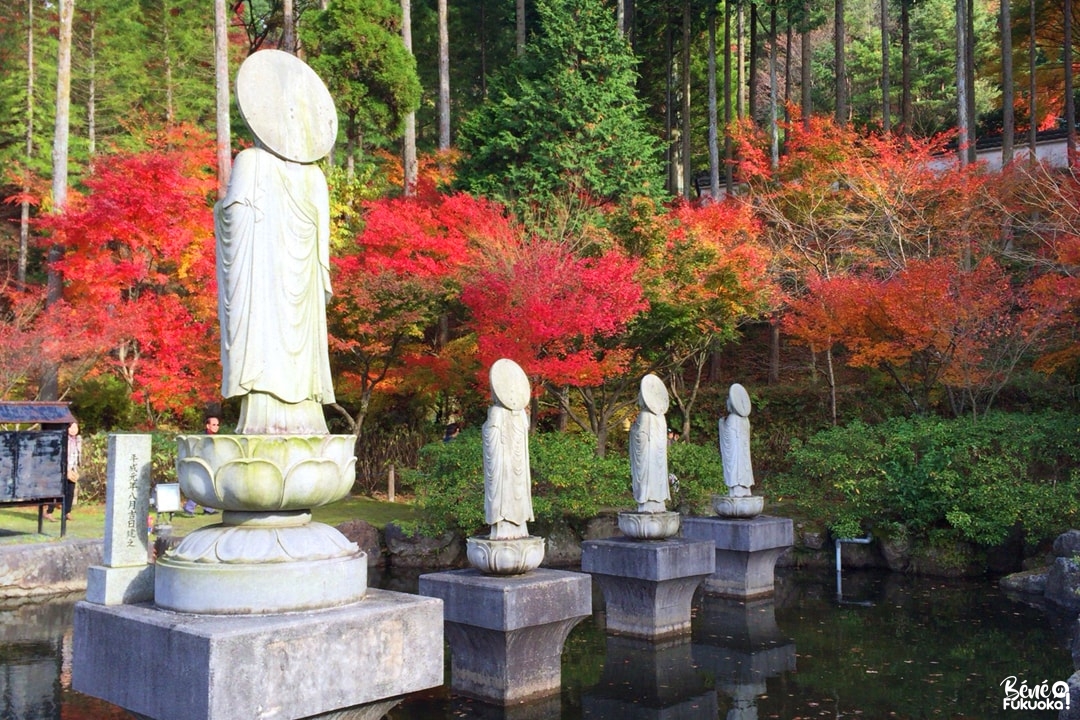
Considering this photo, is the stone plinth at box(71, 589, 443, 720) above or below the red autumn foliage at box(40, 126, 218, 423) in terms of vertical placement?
below

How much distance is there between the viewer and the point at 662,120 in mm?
33062

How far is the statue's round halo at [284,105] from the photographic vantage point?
5.36 metres

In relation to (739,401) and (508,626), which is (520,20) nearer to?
(739,401)

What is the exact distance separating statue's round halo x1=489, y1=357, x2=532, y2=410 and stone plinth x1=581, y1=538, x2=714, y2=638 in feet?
9.10

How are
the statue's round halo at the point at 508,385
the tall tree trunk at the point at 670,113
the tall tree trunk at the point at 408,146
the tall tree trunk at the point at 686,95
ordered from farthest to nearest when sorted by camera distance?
the tall tree trunk at the point at 670,113, the tall tree trunk at the point at 686,95, the tall tree trunk at the point at 408,146, the statue's round halo at the point at 508,385

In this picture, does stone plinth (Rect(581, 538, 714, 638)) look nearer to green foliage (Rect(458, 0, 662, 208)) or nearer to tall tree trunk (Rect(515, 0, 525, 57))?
green foliage (Rect(458, 0, 662, 208))

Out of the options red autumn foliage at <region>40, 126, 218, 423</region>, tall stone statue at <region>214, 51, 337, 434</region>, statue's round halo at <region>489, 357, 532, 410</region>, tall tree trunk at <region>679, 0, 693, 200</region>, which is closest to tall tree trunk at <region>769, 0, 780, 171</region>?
tall tree trunk at <region>679, 0, 693, 200</region>

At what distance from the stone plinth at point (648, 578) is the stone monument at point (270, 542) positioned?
498 centimetres

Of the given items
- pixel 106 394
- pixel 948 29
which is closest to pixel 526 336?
pixel 106 394

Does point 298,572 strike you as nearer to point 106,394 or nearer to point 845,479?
point 845,479

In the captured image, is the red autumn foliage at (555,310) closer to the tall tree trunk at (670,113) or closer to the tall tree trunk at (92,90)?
the tall tree trunk at (670,113)

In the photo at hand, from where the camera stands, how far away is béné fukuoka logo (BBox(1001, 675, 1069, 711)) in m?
7.58

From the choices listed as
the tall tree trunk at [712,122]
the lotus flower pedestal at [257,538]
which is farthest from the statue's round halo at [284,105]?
the tall tree trunk at [712,122]

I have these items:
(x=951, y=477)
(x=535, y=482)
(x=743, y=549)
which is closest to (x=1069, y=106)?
(x=951, y=477)
